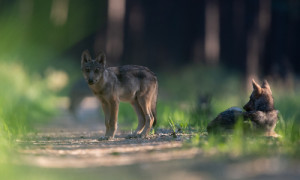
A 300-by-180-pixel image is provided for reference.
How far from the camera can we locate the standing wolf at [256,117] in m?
6.24

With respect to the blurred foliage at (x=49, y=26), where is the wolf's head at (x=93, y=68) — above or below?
below

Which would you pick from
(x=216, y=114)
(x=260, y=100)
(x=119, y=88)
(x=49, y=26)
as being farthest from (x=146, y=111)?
(x=49, y=26)

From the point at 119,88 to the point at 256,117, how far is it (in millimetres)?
2341

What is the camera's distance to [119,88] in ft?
24.8

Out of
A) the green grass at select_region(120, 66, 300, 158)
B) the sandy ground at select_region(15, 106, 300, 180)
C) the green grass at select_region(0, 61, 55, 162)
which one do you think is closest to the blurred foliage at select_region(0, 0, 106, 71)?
the green grass at select_region(120, 66, 300, 158)

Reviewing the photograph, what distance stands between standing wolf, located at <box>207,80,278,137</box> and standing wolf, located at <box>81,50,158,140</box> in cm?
159

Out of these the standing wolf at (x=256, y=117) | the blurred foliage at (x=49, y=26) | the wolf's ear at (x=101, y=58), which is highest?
the blurred foliage at (x=49, y=26)

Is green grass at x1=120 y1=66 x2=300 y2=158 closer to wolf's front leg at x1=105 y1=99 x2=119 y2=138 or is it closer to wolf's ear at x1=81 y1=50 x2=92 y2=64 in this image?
wolf's front leg at x1=105 y1=99 x2=119 y2=138

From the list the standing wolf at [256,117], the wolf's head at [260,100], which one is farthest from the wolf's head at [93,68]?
the wolf's head at [260,100]

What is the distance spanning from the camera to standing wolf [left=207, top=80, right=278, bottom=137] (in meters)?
6.24

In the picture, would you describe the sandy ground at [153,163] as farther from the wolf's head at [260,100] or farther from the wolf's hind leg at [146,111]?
the wolf's hind leg at [146,111]

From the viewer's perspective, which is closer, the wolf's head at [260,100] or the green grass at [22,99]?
the wolf's head at [260,100]

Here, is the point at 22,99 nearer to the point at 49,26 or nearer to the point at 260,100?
the point at 260,100

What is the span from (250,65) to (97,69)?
15889 millimetres
